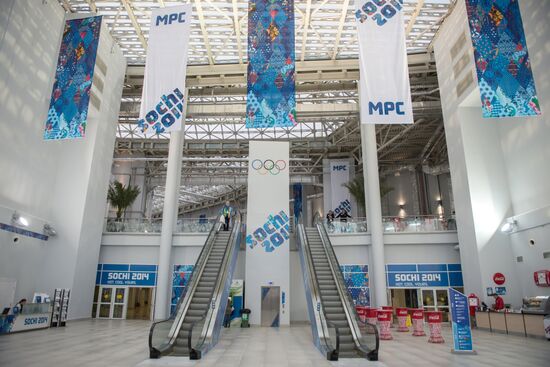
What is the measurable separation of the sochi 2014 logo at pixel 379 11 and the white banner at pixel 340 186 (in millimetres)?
17095

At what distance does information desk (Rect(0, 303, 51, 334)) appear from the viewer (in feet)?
39.4

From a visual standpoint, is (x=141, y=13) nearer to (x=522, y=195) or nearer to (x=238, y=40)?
(x=238, y=40)

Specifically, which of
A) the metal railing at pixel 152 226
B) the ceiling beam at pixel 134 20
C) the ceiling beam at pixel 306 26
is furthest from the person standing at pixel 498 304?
the ceiling beam at pixel 134 20

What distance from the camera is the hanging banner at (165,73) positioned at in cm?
1076

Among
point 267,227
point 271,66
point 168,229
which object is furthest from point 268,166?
point 271,66

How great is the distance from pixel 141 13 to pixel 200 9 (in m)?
3.18

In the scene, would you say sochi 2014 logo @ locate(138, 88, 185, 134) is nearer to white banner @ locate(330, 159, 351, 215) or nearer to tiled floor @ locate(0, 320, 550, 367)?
tiled floor @ locate(0, 320, 550, 367)

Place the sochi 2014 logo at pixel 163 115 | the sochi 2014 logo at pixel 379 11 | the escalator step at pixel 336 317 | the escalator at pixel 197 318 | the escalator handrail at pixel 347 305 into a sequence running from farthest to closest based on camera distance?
the escalator step at pixel 336 317
the sochi 2014 logo at pixel 379 11
the sochi 2014 logo at pixel 163 115
the escalator handrail at pixel 347 305
the escalator at pixel 197 318

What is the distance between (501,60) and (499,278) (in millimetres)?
9331

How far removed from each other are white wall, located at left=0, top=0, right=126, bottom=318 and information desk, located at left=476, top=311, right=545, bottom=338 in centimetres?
1790

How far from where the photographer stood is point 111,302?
63.7ft

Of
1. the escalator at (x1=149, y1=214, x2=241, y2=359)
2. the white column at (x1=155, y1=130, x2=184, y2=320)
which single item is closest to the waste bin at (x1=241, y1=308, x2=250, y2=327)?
the escalator at (x1=149, y1=214, x2=241, y2=359)

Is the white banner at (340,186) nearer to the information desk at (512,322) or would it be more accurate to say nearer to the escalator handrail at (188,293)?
the escalator handrail at (188,293)

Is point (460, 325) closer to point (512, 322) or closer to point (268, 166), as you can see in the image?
point (512, 322)
